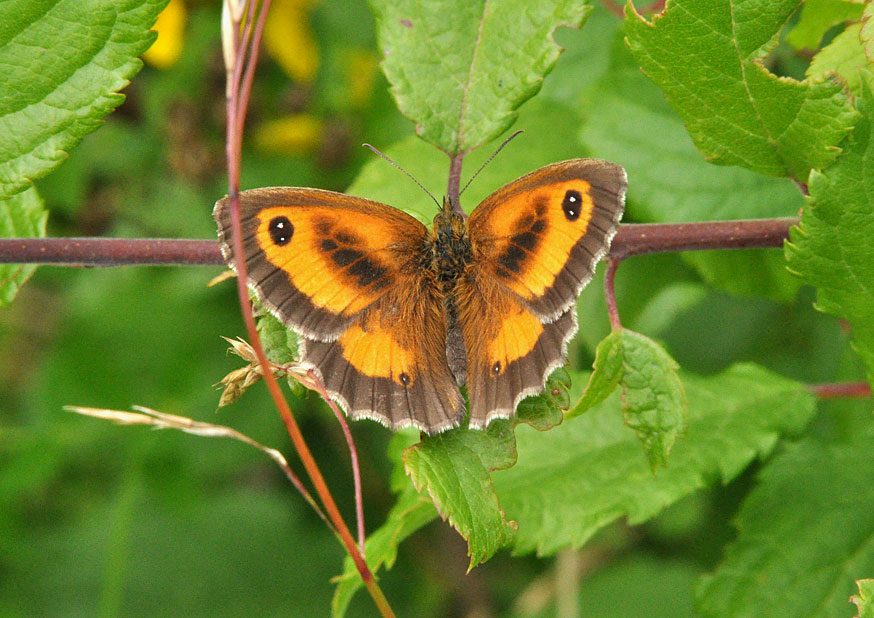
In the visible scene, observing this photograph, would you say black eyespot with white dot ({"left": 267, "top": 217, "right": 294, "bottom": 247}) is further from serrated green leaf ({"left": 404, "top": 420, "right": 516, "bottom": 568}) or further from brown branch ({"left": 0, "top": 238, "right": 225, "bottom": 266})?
serrated green leaf ({"left": 404, "top": 420, "right": 516, "bottom": 568})

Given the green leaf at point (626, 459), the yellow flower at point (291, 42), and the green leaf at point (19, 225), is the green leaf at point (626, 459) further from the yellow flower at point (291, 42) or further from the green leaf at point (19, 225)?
the yellow flower at point (291, 42)

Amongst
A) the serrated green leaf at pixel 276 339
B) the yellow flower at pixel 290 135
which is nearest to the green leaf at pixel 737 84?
the serrated green leaf at pixel 276 339

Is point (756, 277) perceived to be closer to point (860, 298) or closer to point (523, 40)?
point (860, 298)

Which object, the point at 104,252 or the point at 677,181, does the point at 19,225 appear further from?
the point at 677,181

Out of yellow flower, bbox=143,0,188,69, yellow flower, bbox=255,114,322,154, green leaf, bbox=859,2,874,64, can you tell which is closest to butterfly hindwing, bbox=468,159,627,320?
green leaf, bbox=859,2,874,64

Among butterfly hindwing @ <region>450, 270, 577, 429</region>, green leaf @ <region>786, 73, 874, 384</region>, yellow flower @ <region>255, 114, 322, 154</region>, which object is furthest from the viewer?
yellow flower @ <region>255, 114, 322, 154</region>
